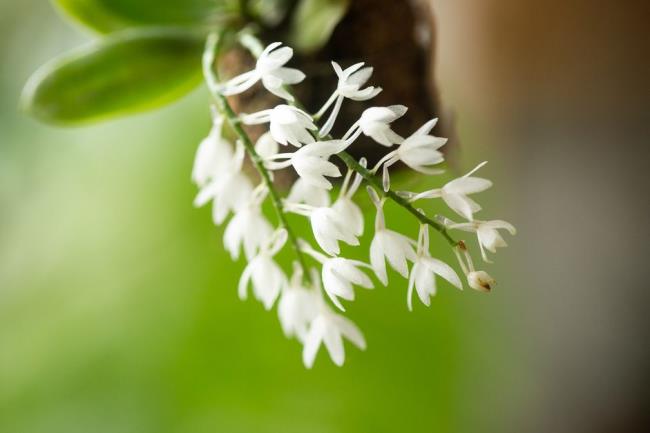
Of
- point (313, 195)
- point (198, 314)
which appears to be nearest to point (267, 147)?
point (313, 195)

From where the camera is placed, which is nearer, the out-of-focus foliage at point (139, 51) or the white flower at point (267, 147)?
the white flower at point (267, 147)

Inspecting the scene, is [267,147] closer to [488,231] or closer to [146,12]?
[488,231]

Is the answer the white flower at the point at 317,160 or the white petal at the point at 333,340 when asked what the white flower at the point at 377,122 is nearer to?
the white flower at the point at 317,160

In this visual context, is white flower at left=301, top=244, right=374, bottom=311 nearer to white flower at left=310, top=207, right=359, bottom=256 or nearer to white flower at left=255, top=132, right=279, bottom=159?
white flower at left=310, top=207, right=359, bottom=256

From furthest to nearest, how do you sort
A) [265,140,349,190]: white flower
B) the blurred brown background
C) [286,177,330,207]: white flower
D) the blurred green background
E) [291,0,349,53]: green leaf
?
1. the blurred green background
2. the blurred brown background
3. [291,0,349,53]: green leaf
4. [286,177,330,207]: white flower
5. [265,140,349,190]: white flower

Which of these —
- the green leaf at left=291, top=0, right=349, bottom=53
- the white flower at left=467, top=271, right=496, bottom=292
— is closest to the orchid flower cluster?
the white flower at left=467, top=271, right=496, bottom=292

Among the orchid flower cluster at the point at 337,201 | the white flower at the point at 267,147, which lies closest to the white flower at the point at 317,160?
the orchid flower cluster at the point at 337,201

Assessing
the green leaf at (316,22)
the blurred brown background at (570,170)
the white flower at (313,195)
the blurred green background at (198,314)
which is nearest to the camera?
the white flower at (313,195)
